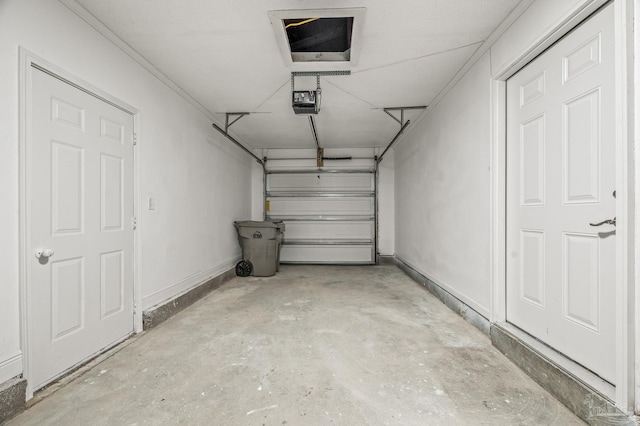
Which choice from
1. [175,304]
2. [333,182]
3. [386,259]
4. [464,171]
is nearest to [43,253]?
[175,304]

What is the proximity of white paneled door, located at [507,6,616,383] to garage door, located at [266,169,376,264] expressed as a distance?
4.08 metres

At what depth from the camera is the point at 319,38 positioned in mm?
2541

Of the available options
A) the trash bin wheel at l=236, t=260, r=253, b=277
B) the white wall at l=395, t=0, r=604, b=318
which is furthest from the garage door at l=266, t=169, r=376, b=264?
the white wall at l=395, t=0, r=604, b=318

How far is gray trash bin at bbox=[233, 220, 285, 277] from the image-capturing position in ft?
16.3

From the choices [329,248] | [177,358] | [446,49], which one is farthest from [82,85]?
[329,248]

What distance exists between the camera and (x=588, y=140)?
63.3 inches

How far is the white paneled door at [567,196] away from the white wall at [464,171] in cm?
21

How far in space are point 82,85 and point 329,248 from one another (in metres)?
5.11

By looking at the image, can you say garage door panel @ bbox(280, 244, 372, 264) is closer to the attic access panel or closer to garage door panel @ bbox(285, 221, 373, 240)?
garage door panel @ bbox(285, 221, 373, 240)

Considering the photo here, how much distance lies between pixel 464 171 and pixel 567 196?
1.27m

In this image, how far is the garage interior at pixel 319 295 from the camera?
5.05ft

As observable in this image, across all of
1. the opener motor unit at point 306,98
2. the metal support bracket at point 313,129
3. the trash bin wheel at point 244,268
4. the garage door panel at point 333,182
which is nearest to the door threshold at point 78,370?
the trash bin wheel at point 244,268

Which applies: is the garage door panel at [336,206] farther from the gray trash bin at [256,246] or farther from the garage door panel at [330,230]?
the gray trash bin at [256,246]

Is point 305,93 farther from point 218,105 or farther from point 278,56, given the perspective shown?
point 218,105
